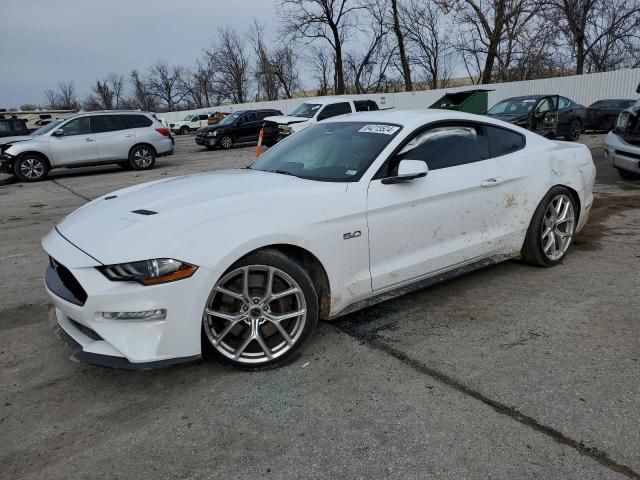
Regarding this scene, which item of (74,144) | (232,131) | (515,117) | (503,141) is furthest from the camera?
(232,131)

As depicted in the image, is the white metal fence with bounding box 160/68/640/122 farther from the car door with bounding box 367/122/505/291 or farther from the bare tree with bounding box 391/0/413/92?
the car door with bounding box 367/122/505/291

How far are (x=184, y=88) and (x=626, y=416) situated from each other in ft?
284

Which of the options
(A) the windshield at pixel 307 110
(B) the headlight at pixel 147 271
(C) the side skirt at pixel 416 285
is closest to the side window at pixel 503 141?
(C) the side skirt at pixel 416 285

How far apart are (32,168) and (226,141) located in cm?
892

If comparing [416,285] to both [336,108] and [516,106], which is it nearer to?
[336,108]

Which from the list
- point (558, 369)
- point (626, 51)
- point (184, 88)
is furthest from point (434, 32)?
point (184, 88)

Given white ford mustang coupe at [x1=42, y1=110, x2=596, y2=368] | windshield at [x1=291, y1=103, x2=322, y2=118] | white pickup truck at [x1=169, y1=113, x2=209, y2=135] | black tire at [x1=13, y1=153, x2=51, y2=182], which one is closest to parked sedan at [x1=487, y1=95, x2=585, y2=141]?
windshield at [x1=291, y1=103, x2=322, y2=118]

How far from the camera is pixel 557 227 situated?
15.8ft

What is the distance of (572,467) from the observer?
7.29 feet

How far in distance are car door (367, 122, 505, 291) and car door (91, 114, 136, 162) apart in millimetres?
12838

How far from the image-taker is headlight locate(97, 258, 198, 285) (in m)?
2.71

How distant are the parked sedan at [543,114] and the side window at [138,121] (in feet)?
34.4

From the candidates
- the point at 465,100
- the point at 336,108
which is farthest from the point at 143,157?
the point at 465,100

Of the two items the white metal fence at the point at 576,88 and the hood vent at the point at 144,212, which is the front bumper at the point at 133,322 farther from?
the white metal fence at the point at 576,88
